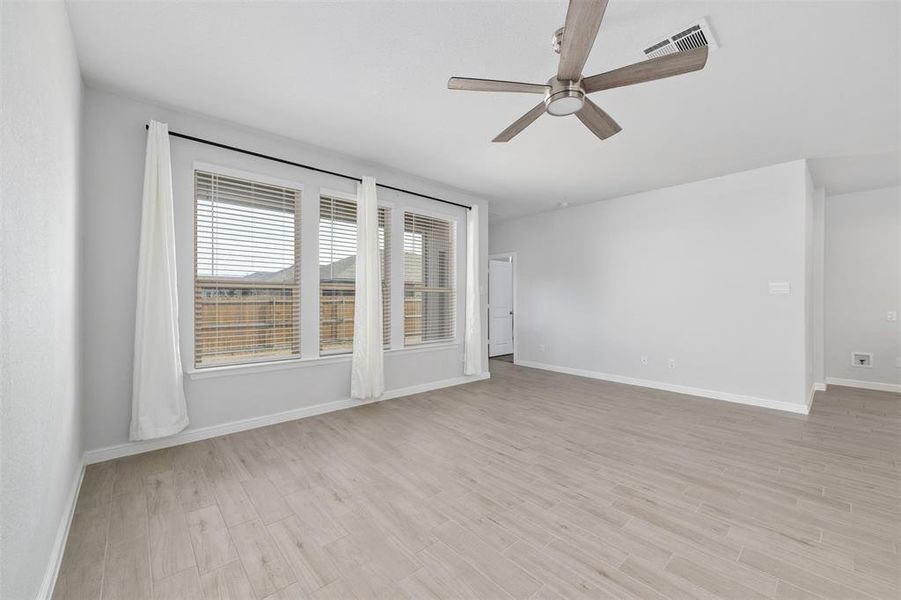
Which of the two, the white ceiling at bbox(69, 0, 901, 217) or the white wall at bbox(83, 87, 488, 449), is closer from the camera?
the white ceiling at bbox(69, 0, 901, 217)

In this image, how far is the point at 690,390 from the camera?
4785mm

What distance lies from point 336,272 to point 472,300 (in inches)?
82.0

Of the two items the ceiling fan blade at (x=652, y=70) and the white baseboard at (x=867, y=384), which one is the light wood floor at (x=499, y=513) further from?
the ceiling fan blade at (x=652, y=70)

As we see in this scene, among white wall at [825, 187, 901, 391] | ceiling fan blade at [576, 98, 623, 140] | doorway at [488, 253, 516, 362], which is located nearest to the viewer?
ceiling fan blade at [576, 98, 623, 140]

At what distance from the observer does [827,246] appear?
17.5ft

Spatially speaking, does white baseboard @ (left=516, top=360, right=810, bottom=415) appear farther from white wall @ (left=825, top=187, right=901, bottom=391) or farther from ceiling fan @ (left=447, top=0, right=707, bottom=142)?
ceiling fan @ (left=447, top=0, right=707, bottom=142)

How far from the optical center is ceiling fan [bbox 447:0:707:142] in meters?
1.54

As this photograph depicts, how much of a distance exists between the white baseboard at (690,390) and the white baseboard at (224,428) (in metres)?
2.71

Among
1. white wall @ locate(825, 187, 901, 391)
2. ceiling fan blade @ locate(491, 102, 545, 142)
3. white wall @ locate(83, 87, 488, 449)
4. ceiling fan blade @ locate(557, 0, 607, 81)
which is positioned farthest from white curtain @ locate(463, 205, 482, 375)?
white wall @ locate(825, 187, 901, 391)

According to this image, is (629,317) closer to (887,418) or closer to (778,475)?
(887,418)

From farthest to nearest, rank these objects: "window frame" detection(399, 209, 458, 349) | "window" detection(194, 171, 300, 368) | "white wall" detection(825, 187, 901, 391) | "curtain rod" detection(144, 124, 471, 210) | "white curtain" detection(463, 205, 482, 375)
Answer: "white curtain" detection(463, 205, 482, 375), "window frame" detection(399, 209, 458, 349), "white wall" detection(825, 187, 901, 391), "window" detection(194, 171, 300, 368), "curtain rod" detection(144, 124, 471, 210)

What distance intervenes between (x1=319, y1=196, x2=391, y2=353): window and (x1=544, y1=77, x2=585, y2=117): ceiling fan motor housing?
2.64 metres

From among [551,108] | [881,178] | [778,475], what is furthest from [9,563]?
[881,178]

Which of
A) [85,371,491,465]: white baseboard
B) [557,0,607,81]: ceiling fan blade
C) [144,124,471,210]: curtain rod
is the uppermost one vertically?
[144,124,471,210]: curtain rod
